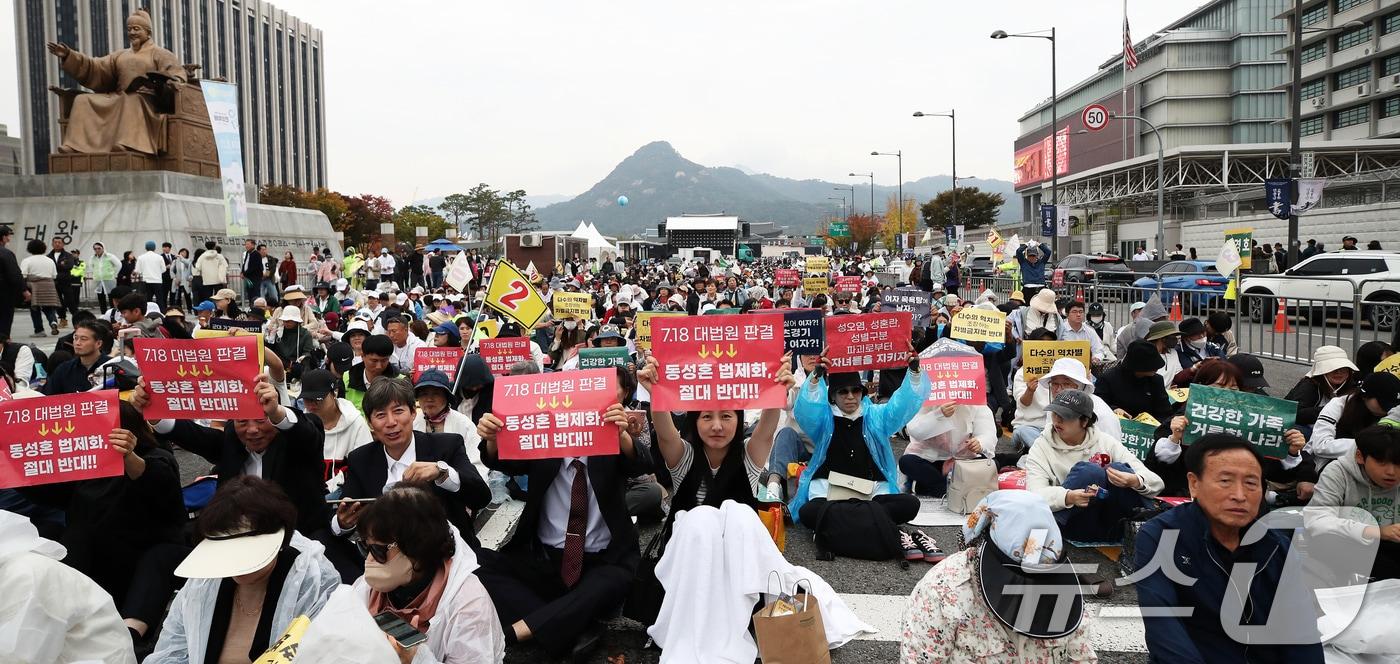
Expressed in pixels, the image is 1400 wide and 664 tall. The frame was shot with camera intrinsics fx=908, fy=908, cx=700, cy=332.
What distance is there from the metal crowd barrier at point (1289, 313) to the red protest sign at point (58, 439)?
38.3ft

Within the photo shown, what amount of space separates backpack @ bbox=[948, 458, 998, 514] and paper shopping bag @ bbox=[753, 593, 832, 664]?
10.6ft

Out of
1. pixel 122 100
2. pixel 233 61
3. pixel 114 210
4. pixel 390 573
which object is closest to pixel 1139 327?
pixel 390 573

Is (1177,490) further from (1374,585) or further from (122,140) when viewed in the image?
(122,140)

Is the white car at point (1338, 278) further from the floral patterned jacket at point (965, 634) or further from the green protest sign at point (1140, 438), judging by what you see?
the floral patterned jacket at point (965, 634)

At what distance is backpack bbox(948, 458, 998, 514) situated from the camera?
6863mm

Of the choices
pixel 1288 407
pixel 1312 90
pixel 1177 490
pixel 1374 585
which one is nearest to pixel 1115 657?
pixel 1374 585

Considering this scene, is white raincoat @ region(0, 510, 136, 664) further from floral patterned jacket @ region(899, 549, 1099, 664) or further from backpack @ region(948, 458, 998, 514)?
backpack @ region(948, 458, 998, 514)

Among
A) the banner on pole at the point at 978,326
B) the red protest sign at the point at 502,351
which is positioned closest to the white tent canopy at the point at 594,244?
the banner on pole at the point at 978,326

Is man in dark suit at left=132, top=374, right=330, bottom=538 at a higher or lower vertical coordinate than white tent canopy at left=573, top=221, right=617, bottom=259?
lower

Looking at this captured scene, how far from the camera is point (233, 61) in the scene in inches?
3474

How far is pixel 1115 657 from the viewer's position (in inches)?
179

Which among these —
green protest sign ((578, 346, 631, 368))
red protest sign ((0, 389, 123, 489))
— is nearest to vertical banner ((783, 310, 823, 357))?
green protest sign ((578, 346, 631, 368))

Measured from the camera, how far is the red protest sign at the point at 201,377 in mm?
5176

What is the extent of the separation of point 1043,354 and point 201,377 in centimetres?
663
